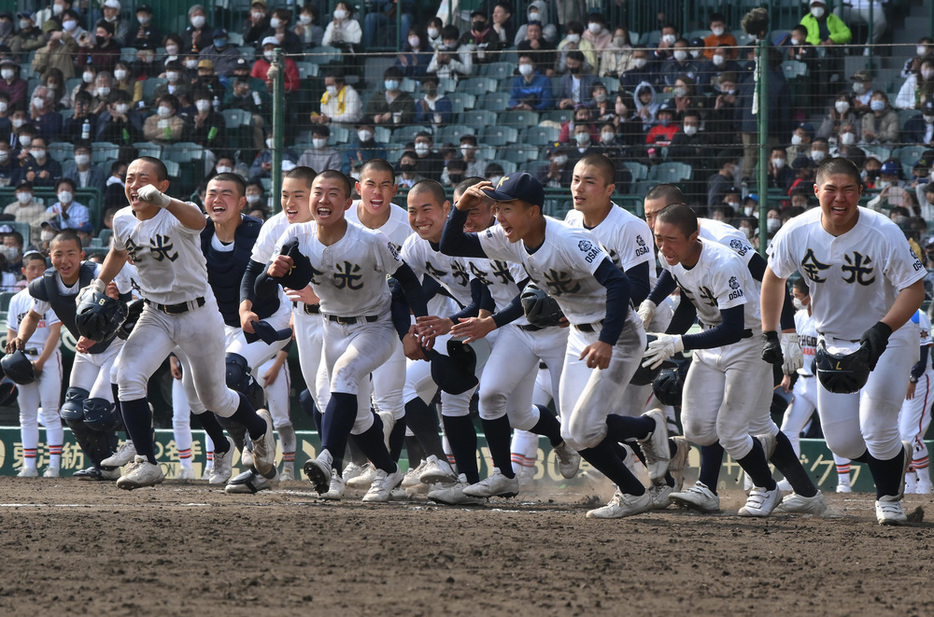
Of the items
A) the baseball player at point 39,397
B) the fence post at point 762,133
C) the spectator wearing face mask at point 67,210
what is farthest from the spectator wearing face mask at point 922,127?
the spectator wearing face mask at point 67,210

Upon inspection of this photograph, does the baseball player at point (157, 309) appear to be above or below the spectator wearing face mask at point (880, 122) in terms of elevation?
below

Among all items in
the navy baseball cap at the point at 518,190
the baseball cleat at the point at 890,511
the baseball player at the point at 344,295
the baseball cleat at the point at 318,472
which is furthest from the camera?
the baseball player at the point at 344,295

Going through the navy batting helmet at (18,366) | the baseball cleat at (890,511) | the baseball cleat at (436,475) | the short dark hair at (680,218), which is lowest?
the baseball cleat at (890,511)

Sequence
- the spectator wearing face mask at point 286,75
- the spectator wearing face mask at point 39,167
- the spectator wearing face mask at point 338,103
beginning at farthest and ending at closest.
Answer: the spectator wearing face mask at point 39,167, the spectator wearing face mask at point 338,103, the spectator wearing face mask at point 286,75

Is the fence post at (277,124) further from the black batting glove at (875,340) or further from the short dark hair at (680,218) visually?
the black batting glove at (875,340)

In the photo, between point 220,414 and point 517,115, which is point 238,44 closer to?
point 517,115

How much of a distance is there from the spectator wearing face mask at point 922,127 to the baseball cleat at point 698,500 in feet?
20.9

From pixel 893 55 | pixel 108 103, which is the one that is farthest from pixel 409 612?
pixel 108 103

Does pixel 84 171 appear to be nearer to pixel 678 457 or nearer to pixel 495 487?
pixel 495 487

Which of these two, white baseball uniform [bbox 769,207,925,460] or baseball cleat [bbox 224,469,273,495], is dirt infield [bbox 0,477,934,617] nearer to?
white baseball uniform [bbox 769,207,925,460]

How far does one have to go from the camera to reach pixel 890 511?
6758 mm

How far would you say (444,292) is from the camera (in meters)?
8.22

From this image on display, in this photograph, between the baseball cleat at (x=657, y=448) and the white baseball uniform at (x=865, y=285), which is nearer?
the white baseball uniform at (x=865, y=285)

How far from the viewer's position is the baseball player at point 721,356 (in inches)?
259
